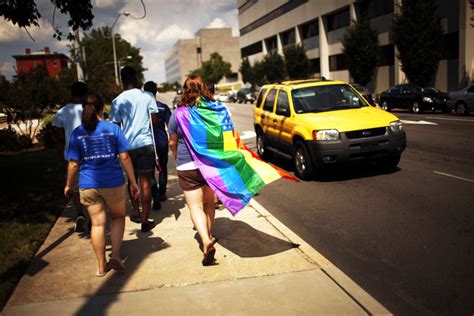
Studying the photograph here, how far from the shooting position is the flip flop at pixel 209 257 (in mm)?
4777

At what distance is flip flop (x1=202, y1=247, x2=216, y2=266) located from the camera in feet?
15.7

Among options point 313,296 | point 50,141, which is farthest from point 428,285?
point 50,141

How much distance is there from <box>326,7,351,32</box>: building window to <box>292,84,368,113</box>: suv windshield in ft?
125

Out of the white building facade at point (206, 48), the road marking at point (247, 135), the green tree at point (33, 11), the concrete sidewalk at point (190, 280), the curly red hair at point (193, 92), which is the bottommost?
the road marking at point (247, 135)

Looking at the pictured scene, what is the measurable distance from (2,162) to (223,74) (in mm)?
98140

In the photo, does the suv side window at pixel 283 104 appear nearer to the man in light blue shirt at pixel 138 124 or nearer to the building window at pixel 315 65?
the man in light blue shirt at pixel 138 124

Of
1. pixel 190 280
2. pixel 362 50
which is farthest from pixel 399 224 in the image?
pixel 362 50

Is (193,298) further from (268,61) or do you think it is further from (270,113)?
(268,61)

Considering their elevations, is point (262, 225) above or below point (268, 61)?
below

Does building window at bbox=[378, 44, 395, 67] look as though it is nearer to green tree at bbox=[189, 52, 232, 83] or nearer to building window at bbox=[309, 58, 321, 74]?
building window at bbox=[309, 58, 321, 74]

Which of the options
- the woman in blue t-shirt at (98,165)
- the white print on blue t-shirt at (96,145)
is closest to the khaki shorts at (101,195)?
the woman in blue t-shirt at (98,165)

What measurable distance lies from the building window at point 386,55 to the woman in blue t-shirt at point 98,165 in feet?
121

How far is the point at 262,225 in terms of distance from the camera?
622cm

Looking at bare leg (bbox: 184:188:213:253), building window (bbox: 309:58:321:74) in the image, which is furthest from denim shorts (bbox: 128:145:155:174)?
building window (bbox: 309:58:321:74)
